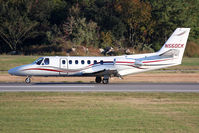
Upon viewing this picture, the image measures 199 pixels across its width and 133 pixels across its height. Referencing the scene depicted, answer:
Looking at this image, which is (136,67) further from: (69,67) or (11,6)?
(11,6)

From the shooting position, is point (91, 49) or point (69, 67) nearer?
point (69, 67)

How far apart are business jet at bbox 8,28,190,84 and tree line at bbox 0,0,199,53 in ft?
116

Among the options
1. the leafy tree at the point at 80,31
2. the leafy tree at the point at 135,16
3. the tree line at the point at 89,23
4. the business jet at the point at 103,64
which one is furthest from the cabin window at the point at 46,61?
the leafy tree at the point at 135,16

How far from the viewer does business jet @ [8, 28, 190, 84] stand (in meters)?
31.8

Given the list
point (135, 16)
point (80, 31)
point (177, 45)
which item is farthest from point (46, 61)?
point (135, 16)

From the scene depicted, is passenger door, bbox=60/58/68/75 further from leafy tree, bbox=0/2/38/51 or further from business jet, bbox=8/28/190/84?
leafy tree, bbox=0/2/38/51

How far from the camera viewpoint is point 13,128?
14.7 metres

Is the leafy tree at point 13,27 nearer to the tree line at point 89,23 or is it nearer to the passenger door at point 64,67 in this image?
the tree line at point 89,23

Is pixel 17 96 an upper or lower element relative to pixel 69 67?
lower

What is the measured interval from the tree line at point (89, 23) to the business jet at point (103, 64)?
35225 millimetres

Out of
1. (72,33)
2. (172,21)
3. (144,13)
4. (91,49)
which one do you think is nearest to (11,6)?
(72,33)

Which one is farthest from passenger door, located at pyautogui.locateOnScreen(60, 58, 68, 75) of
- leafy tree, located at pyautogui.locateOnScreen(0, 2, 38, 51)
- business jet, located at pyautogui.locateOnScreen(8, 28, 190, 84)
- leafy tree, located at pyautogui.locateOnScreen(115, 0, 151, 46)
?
leafy tree, located at pyautogui.locateOnScreen(115, 0, 151, 46)

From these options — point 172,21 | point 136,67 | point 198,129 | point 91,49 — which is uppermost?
point 172,21

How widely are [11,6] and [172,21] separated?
32.2 metres
